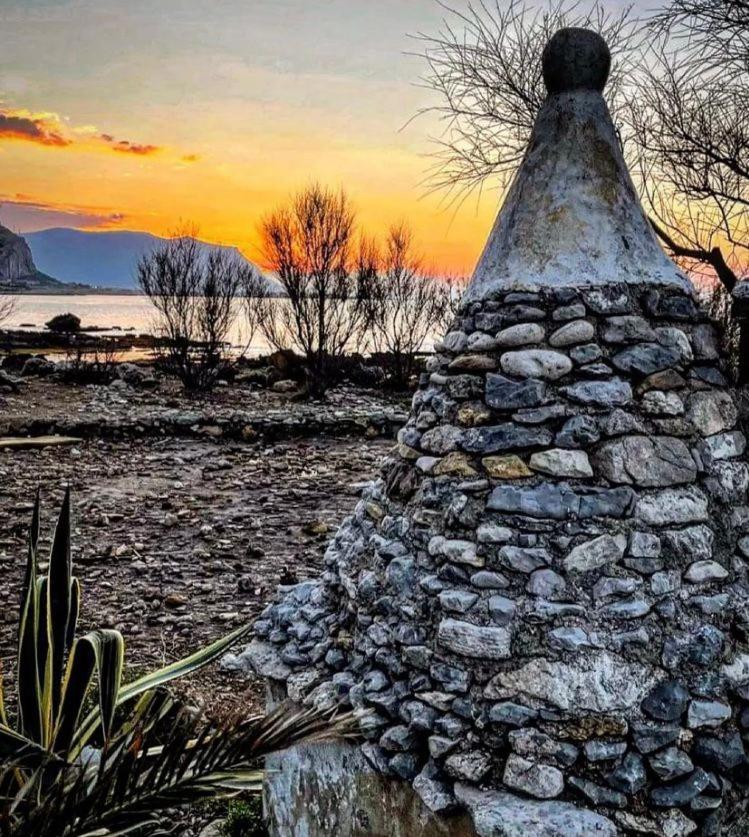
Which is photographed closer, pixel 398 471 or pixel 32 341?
pixel 398 471

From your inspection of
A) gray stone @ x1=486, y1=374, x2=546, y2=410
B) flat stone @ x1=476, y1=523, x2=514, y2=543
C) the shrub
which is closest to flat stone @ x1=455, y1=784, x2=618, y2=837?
flat stone @ x1=476, y1=523, x2=514, y2=543

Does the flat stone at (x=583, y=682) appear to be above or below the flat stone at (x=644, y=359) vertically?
below

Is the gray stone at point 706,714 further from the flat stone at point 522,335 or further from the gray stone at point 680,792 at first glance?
the flat stone at point 522,335

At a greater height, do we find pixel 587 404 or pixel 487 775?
pixel 587 404

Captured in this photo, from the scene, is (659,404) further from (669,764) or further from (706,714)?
(669,764)

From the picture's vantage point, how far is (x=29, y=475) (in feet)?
30.9

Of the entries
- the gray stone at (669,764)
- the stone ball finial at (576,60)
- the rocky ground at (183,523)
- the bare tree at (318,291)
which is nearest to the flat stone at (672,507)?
the gray stone at (669,764)

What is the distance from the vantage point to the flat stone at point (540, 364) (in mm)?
2609

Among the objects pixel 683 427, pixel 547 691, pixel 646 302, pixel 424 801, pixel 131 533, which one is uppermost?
pixel 646 302

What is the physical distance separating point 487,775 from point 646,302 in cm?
171

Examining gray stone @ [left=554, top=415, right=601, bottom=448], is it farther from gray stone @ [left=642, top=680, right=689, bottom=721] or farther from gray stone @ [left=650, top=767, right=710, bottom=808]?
gray stone @ [left=650, top=767, right=710, bottom=808]

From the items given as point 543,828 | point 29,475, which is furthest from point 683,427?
point 29,475

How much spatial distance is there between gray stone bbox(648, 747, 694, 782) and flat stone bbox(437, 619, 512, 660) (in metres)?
0.54

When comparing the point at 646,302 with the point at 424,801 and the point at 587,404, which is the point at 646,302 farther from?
the point at 424,801
